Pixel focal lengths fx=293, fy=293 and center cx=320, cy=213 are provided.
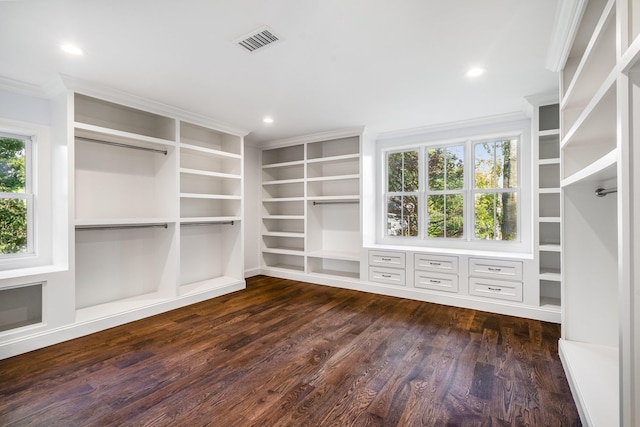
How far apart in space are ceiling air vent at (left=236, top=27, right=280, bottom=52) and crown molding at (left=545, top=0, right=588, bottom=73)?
1.84 metres

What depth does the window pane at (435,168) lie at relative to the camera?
178 inches

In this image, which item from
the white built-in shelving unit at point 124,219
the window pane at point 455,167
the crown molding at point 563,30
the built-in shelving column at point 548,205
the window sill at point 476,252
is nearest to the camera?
the crown molding at point 563,30

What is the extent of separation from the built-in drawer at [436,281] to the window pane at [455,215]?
81cm

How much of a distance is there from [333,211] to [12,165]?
4070 mm

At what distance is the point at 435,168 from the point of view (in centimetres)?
458

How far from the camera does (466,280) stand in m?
3.76

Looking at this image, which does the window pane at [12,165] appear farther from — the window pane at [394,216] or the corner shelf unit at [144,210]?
the window pane at [394,216]

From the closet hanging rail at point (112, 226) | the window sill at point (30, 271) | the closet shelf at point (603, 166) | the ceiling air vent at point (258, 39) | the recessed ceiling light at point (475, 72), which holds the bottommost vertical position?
the window sill at point (30, 271)

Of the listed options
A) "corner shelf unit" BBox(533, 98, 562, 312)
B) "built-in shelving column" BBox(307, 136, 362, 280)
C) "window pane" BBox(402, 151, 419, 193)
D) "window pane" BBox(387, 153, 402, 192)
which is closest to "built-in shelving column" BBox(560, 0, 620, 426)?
"corner shelf unit" BBox(533, 98, 562, 312)

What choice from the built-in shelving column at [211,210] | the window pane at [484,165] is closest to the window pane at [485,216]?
the window pane at [484,165]

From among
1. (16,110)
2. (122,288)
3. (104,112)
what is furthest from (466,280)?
(16,110)

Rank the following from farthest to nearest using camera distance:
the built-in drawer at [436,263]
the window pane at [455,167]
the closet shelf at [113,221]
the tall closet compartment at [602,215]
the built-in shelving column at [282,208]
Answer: the built-in shelving column at [282,208], the window pane at [455,167], the built-in drawer at [436,263], the closet shelf at [113,221], the tall closet compartment at [602,215]

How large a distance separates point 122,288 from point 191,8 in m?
3.27

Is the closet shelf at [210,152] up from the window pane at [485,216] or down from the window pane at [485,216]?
up
